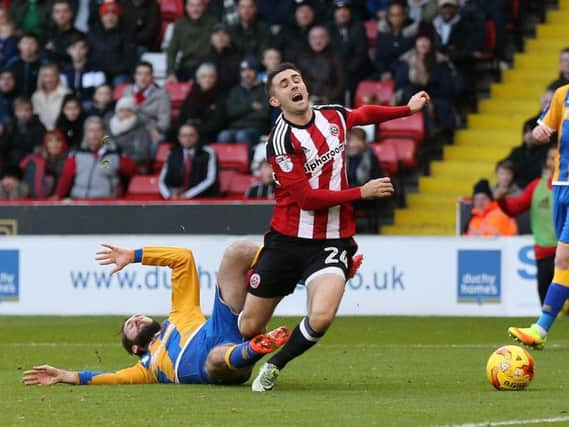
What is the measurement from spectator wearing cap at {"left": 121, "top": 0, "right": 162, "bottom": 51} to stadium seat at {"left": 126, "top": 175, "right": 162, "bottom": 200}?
131 inches

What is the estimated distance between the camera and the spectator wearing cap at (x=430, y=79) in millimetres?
20922

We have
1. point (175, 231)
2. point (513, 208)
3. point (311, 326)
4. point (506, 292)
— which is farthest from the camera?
point (175, 231)

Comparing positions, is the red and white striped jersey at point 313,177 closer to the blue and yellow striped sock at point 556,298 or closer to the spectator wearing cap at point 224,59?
the blue and yellow striped sock at point 556,298

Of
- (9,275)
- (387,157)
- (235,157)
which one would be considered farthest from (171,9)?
(9,275)

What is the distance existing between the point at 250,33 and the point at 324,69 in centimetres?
174

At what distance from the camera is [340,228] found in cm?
1025

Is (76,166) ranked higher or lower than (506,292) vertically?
higher

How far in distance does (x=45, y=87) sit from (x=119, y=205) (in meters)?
3.43

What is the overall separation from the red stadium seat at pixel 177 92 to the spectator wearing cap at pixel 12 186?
288cm

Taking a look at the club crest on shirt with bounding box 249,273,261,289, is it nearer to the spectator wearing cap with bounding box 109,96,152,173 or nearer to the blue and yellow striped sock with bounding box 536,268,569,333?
the blue and yellow striped sock with bounding box 536,268,569,333

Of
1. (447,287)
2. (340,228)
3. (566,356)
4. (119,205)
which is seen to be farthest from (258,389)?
(119,205)

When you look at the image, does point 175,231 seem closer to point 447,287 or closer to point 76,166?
point 76,166

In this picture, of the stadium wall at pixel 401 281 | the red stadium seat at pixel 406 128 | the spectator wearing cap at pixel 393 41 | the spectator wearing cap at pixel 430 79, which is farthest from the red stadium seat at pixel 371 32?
the stadium wall at pixel 401 281

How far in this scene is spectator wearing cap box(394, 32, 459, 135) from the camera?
2092 centimetres
